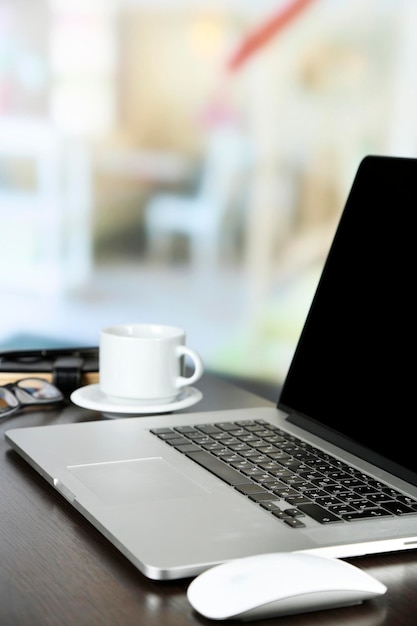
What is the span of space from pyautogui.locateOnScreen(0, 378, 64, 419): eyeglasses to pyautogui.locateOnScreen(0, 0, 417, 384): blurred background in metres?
1.00

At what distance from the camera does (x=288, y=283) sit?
92.6 inches

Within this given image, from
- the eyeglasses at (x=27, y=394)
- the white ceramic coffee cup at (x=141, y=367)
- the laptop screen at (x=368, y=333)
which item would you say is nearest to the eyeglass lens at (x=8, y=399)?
the eyeglasses at (x=27, y=394)

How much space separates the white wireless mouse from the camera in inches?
22.4

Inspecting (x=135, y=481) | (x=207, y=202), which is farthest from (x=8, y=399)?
(x=207, y=202)

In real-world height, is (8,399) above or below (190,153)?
below

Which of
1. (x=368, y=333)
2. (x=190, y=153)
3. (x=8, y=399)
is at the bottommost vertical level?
(x=8, y=399)

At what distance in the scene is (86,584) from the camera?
2.09ft

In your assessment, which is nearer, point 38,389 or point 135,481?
point 135,481

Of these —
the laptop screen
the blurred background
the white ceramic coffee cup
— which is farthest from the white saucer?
the blurred background

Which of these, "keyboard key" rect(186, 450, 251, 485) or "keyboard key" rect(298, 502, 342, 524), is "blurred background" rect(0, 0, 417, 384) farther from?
"keyboard key" rect(298, 502, 342, 524)

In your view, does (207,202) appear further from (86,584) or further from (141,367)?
(86,584)

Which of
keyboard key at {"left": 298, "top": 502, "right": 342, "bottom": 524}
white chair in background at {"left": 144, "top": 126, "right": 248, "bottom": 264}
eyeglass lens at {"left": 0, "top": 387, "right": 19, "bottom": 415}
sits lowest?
eyeglass lens at {"left": 0, "top": 387, "right": 19, "bottom": 415}

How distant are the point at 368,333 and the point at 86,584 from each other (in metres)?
0.47

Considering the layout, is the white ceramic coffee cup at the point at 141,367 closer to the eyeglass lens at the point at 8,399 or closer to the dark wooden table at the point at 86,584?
the eyeglass lens at the point at 8,399
